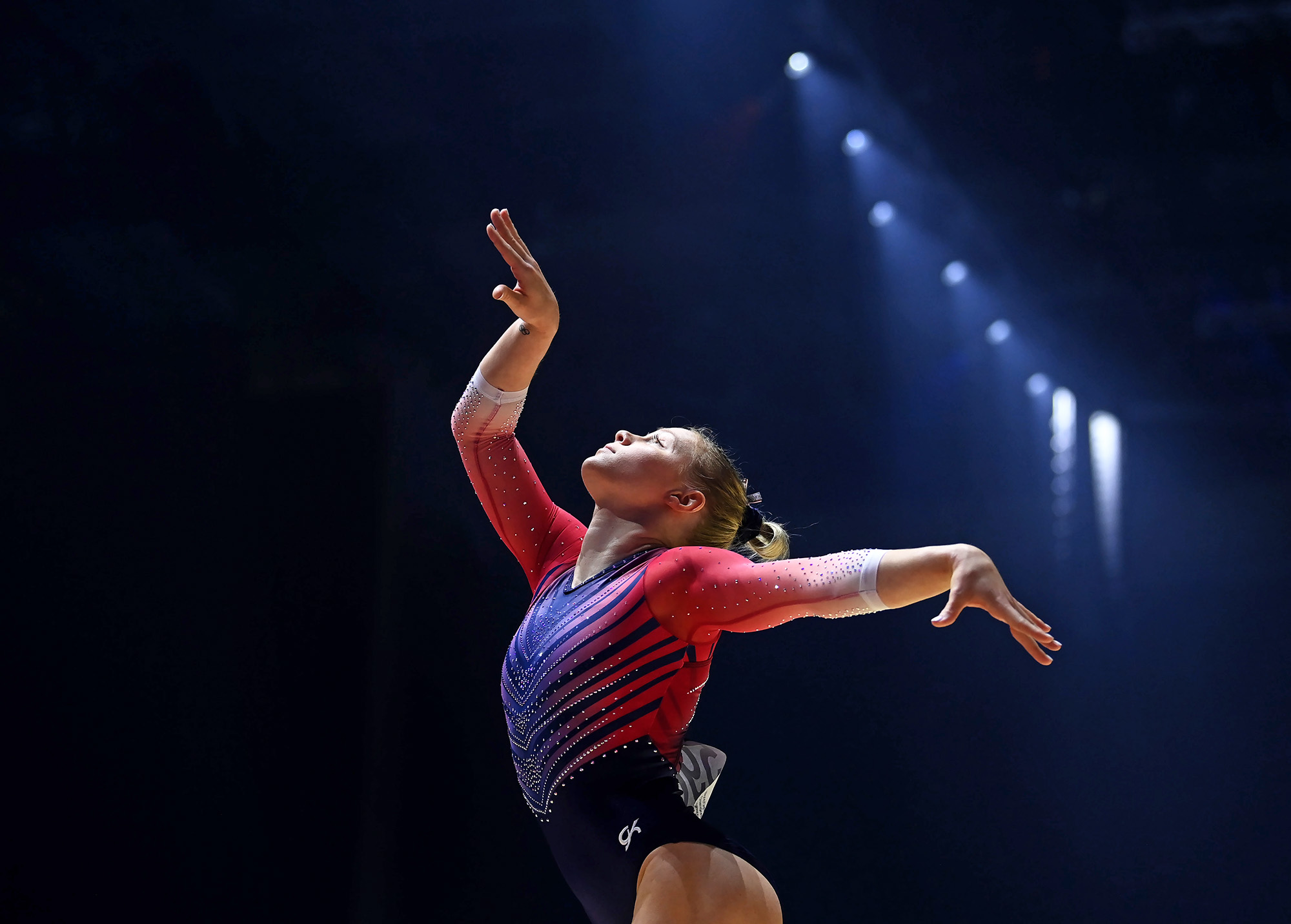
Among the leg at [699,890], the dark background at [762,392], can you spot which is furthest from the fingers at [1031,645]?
the dark background at [762,392]

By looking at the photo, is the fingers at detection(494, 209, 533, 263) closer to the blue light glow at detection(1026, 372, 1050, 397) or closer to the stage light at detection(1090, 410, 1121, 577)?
the blue light glow at detection(1026, 372, 1050, 397)

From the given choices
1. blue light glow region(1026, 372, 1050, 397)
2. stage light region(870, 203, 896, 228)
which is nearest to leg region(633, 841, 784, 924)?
blue light glow region(1026, 372, 1050, 397)

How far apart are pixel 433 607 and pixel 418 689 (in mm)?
229

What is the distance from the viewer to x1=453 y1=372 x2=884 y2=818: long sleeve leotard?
1.33 metres

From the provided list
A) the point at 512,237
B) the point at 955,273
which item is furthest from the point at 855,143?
the point at 512,237

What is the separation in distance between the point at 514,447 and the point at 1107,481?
1.69 meters

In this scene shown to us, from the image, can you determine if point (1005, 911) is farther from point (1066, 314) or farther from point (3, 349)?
point (3, 349)

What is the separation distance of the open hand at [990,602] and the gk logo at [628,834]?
0.51 m

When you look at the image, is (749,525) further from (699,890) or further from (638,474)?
(699,890)

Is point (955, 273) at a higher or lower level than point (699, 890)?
higher

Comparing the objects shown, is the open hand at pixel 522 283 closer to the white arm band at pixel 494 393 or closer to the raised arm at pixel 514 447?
the raised arm at pixel 514 447

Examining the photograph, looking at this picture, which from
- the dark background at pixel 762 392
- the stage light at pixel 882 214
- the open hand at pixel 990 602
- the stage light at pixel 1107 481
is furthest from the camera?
the stage light at pixel 882 214

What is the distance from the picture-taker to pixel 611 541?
5.29 feet

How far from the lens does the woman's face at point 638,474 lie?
1.64 meters
